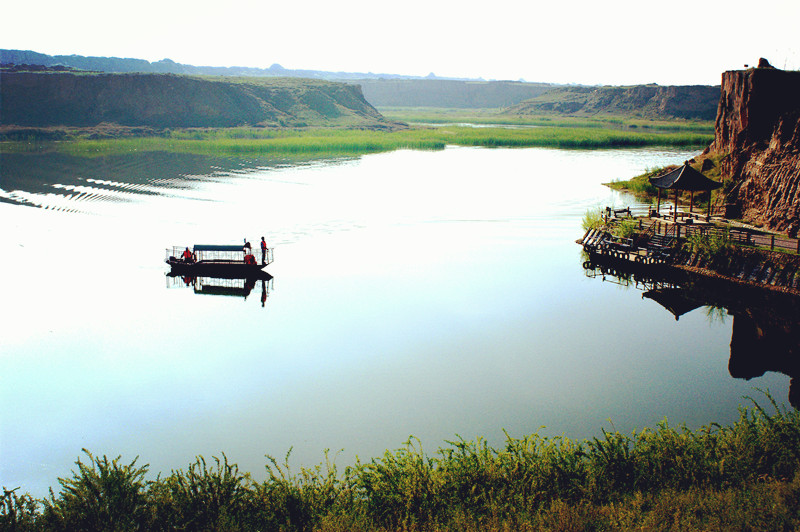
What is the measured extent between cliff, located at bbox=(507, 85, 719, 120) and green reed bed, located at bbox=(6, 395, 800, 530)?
14766cm

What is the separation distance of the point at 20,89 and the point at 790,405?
12092 cm

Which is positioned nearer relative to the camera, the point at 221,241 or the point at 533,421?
the point at 533,421

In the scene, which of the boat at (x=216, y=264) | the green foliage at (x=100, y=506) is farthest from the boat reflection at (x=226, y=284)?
the green foliage at (x=100, y=506)

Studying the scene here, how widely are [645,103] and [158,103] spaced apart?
113297 millimetres

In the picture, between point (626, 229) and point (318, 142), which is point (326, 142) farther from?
point (626, 229)

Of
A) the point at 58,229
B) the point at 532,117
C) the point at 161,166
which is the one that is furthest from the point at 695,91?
the point at 58,229

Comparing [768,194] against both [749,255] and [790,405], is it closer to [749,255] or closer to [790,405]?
[749,255]

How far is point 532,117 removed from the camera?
18050 cm

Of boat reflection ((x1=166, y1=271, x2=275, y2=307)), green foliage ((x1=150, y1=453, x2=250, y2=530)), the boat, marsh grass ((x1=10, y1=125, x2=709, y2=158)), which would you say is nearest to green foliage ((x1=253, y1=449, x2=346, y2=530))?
green foliage ((x1=150, y1=453, x2=250, y2=530))

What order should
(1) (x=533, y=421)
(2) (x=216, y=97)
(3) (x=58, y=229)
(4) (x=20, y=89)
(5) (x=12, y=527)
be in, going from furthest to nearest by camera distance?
(2) (x=216, y=97)
(4) (x=20, y=89)
(3) (x=58, y=229)
(1) (x=533, y=421)
(5) (x=12, y=527)

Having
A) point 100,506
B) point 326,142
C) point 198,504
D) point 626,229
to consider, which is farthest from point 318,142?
point 100,506

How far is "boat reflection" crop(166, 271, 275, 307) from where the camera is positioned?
29.8 metres

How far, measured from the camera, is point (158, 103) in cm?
12125

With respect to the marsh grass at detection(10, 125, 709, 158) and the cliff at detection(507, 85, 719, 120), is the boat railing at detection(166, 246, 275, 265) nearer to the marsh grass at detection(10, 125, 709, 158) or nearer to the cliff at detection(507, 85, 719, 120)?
the marsh grass at detection(10, 125, 709, 158)
